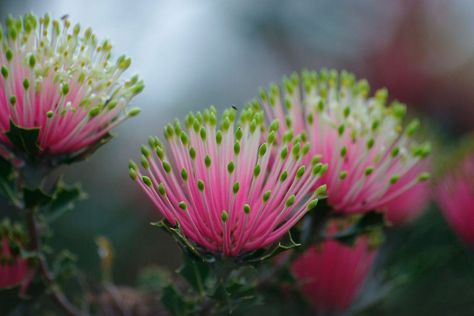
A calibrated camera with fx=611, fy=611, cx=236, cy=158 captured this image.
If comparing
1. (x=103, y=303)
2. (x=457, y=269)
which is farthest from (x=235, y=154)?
(x=457, y=269)

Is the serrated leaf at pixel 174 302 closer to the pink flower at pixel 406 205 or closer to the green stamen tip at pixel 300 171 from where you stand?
the green stamen tip at pixel 300 171

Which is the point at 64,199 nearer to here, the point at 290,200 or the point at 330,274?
the point at 290,200

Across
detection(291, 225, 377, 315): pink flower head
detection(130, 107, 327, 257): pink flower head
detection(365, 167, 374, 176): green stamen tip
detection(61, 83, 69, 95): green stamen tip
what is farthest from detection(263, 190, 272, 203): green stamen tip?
detection(291, 225, 377, 315): pink flower head

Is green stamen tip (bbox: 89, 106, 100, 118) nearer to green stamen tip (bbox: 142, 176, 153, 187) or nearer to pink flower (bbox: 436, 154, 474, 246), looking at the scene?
green stamen tip (bbox: 142, 176, 153, 187)

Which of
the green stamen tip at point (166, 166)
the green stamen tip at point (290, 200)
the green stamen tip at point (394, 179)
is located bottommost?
the green stamen tip at point (290, 200)

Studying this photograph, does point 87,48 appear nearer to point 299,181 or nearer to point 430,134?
point 299,181

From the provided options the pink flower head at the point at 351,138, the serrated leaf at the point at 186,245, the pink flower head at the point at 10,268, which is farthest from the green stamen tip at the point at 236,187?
the pink flower head at the point at 10,268
